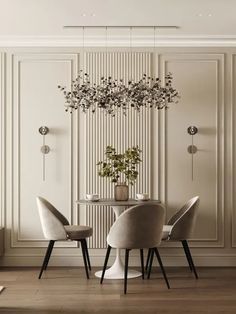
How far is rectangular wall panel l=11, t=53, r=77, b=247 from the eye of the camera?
19.9ft

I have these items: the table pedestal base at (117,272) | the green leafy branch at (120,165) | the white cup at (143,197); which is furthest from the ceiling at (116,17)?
the table pedestal base at (117,272)

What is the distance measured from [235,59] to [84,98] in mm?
1883

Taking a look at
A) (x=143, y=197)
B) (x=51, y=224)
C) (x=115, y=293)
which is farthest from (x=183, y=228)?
Answer: (x=51, y=224)

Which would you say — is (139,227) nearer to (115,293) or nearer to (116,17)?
(115,293)

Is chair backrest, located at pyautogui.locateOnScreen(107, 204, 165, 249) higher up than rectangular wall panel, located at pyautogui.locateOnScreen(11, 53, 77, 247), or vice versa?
Result: rectangular wall panel, located at pyautogui.locateOnScreen(11, 53, 77, 247)

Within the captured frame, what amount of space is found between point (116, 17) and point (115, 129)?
4.37 ft

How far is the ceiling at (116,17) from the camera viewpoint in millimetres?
4816

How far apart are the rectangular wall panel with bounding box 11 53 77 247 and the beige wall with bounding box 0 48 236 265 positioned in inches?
0.5

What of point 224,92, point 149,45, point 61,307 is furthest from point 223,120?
point 61,307

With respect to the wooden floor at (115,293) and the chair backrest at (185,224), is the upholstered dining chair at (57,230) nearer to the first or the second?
the wooden floor at (115,293)

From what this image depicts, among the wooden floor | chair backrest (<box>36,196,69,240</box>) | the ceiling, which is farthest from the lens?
chair backrest (<box>36,196,69,240</box>)

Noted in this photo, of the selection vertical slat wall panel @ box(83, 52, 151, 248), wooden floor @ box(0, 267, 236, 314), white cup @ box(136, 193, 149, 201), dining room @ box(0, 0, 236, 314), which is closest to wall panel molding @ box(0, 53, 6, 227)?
dining room @ box(0, 0, 236, 314)

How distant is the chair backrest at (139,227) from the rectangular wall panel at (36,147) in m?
1.22

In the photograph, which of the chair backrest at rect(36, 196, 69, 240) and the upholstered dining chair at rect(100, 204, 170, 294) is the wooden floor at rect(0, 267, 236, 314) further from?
the chair backrest at rect(36, 196, 69, 240)
